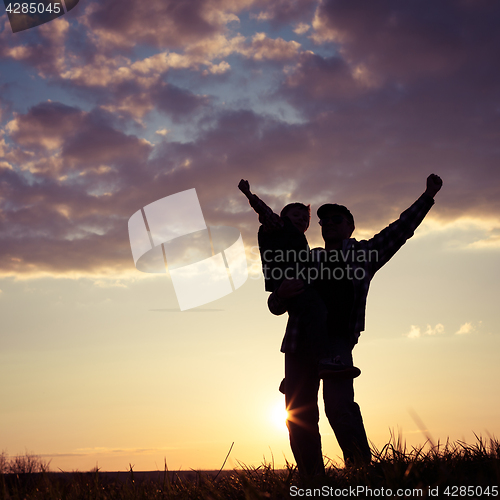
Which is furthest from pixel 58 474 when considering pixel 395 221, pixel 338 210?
pixel 395 221

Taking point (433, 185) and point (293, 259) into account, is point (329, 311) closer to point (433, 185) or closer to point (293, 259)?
point (293, 259)

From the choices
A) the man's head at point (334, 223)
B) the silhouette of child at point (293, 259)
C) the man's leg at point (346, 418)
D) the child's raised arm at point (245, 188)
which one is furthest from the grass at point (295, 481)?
the child's raised arm at point (245, 188)

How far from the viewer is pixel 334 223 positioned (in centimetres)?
492

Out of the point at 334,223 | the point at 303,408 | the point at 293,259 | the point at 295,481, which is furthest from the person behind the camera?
the point at 334,223

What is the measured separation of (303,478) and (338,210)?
256cm

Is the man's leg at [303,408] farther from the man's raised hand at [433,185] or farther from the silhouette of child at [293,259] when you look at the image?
the man's raised hand at [433,185]

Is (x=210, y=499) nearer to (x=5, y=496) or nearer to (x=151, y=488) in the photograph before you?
(x=151, y=488)

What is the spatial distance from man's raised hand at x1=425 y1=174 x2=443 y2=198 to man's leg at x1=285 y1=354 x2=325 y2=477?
2.05 meters

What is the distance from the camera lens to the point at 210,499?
3.29 meters

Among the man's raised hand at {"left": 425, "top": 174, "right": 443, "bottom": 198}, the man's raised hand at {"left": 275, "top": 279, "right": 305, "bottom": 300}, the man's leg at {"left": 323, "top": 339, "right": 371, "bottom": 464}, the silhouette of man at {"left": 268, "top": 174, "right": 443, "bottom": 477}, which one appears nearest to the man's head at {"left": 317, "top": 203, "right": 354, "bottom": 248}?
the silhouette of man at {"left": 268, "top": 174, "right": 443, "bottom": 477}

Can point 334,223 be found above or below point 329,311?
above

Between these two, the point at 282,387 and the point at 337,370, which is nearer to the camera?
the point at 337,370

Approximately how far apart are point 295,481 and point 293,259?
2016mm

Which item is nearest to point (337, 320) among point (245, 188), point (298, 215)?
point (298, 215)
